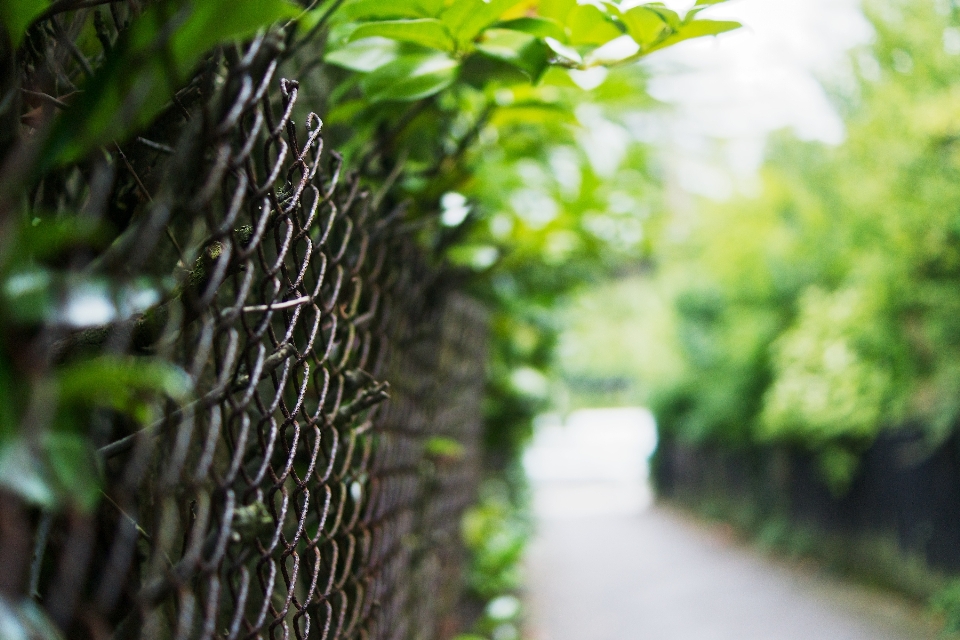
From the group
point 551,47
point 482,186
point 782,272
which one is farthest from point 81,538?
point 782,272

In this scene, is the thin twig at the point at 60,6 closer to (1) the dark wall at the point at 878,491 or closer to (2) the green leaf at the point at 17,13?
Result: (2) the green leaf at the point at 17,13

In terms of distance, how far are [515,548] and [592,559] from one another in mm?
2893

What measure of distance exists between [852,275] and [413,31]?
4466 millimetres

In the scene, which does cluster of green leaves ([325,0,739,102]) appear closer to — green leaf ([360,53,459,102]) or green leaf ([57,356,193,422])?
green leaf ([360,53,459,102])

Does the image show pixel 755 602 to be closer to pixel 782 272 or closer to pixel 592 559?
pixel 592 559

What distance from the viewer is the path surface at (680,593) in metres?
4.20

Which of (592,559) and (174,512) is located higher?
(174,512)

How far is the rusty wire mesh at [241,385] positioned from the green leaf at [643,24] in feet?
1.29

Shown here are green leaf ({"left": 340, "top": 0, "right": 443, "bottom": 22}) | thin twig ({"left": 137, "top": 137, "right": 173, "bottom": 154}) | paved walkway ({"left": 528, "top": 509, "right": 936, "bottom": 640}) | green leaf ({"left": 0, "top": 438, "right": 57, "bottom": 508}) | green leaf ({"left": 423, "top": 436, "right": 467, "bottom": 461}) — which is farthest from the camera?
paved walkway ({"left": 528, "top": 509, "right": 936, "bottom": 640})

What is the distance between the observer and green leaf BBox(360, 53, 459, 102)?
0.91 metres


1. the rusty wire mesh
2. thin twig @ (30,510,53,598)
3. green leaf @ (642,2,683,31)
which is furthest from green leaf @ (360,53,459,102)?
thin twig @ (30,510,53,598)

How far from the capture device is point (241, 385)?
0.66m

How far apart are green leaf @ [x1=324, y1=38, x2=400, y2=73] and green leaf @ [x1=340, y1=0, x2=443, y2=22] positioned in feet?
0.20

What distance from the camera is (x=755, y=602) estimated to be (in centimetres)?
487
